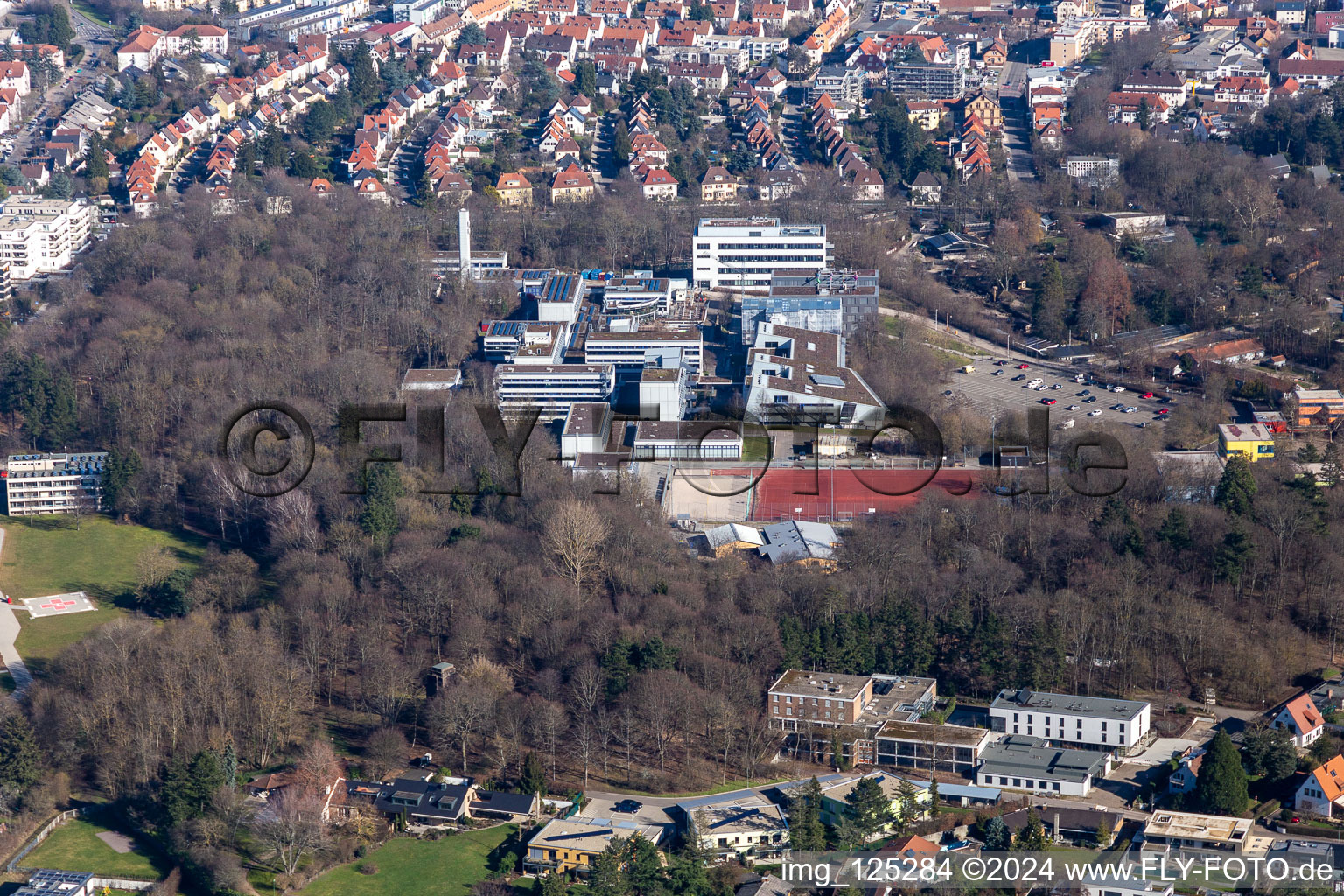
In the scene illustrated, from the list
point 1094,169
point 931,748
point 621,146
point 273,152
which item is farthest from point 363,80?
point 931,748

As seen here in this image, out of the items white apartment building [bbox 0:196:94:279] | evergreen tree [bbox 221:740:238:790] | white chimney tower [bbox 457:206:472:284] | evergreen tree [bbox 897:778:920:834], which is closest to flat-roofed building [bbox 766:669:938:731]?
evergreen tree [bbox 897:778:920:834]

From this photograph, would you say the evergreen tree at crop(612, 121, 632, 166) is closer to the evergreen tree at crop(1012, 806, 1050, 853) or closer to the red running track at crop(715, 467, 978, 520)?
the red running track at crop(715, 467, 978, 520)

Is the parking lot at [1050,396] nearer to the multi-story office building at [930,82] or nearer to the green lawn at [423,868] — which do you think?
the green lawn at [423,868]

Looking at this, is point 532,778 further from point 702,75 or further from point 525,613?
point 702,75

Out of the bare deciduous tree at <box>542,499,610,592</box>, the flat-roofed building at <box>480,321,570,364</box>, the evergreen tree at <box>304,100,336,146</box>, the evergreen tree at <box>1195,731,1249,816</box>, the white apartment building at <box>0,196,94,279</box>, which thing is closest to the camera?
the evergreen tree at <box>1195,731,1249,816</box>

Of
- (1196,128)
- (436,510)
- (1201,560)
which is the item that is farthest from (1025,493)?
(1196,128)

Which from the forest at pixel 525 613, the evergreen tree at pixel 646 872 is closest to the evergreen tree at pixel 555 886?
the evergreen tree at pixel 646 872

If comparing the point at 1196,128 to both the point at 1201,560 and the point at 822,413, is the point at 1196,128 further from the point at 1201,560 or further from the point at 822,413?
the point at 1201,560
